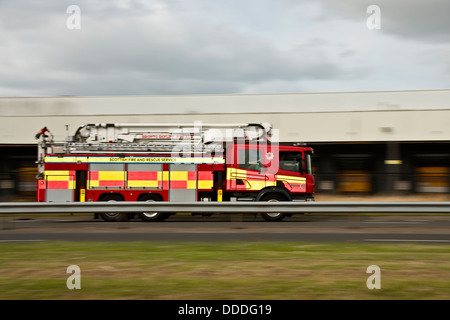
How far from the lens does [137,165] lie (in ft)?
56.9

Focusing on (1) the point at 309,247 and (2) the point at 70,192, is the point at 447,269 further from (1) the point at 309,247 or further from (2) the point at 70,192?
(2) the point at 70,192

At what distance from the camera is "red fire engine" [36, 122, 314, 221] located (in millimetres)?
17156

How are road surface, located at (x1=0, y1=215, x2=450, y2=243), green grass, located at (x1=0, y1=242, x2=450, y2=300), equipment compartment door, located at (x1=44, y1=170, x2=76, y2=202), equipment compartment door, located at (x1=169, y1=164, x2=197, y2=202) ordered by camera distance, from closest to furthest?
1. green grass, located at (x1=0, y1=242, x2=450, y2=300)
2. road surface, located at (x1=0, y1=215, x2=450, y2=243)
3. equipment compartment door, located at (x1=44, y1=170, x2=76, y2=202)
4. equipment compartment door, located at (x1=169, y1=164, x2=197, y2=202)

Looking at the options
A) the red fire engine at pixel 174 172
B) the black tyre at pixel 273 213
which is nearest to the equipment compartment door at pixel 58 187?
the red fire engine at pixel 174 172

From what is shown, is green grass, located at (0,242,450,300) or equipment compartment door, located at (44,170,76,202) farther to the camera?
equipment compartment door, located at (44,170,76,202)

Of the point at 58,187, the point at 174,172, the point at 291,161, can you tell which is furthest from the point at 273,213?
the point at 58,187

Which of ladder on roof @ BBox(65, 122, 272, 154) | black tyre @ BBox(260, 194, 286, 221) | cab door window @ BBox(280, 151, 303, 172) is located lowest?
black tyre @ BBox(260, 194, 286, 221)

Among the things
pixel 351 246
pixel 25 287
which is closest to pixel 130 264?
pixel 25 287

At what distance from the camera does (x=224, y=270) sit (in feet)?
24.2

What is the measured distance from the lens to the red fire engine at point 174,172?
1716 centimetres

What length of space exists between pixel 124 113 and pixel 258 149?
12.7 metres

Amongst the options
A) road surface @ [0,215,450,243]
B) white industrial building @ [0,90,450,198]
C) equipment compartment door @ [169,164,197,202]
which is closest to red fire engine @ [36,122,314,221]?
equipment compartment door @ [169,164,197,202]

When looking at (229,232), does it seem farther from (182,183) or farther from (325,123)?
(325,123)

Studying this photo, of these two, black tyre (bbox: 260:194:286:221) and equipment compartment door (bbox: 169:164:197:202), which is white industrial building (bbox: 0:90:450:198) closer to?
black tyre (bbox: 260:194:286:221)
